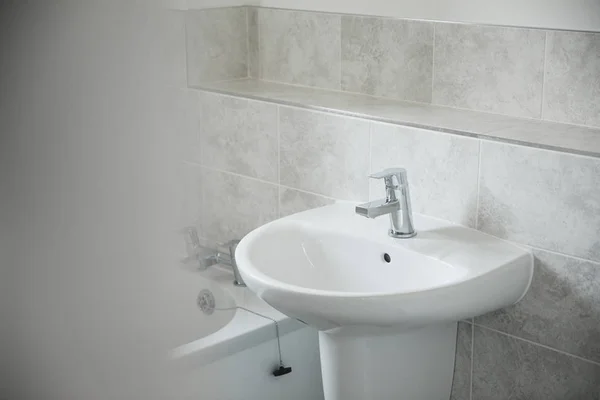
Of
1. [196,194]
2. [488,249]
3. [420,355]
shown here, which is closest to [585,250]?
[488,249]

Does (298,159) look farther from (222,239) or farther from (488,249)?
(488,249)

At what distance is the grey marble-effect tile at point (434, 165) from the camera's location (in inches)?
56.9

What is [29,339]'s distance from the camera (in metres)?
0.22

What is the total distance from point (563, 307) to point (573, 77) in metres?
0.42

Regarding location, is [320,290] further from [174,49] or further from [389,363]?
[174,49]

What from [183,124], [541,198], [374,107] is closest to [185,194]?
[183,124]

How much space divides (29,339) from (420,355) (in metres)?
1.34

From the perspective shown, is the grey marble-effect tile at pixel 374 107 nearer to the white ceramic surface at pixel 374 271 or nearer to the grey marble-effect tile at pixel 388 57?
the grey marble-effect tile at pixel 388 57

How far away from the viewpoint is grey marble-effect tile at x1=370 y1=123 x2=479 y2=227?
4.74ft


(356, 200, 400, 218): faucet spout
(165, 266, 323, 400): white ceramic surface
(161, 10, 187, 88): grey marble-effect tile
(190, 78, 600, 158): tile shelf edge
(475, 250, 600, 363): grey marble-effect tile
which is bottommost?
(165, 266, 323, 400): white ceramic surface

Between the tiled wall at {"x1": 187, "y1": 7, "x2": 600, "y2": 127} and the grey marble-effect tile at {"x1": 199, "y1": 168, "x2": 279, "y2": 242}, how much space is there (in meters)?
0.27

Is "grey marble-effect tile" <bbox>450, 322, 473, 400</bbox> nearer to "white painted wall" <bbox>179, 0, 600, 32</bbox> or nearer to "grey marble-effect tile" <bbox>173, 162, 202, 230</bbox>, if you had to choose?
"white painted wall" <bbox>179, 0, 600, 32</bbox>

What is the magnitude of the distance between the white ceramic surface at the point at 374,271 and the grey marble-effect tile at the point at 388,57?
0.30m

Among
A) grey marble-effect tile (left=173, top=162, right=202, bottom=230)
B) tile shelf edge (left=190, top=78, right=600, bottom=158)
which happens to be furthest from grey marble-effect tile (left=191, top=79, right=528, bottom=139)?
grey marble-effect tile (left=173, top=162, right=202, bottom=230)
